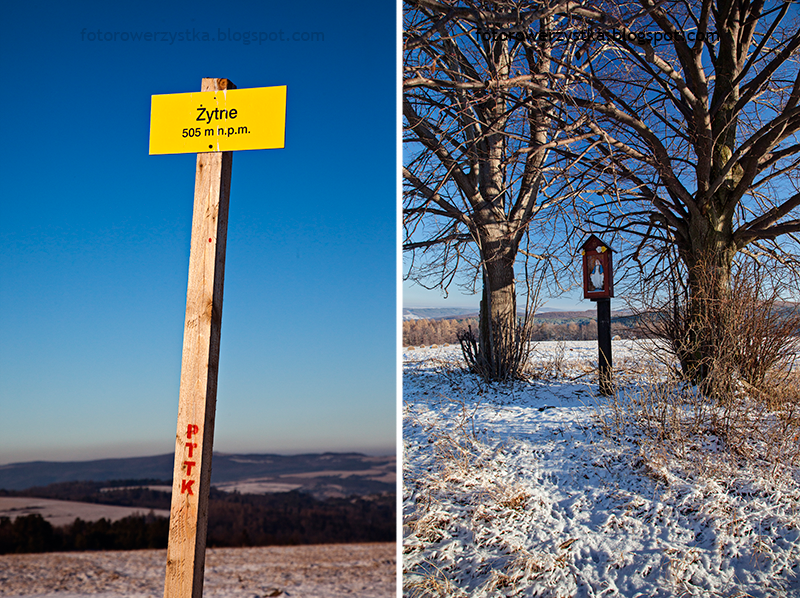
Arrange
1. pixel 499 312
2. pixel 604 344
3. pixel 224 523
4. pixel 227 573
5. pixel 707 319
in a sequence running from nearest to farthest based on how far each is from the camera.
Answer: pixel 707 319, pixel 604 344, pixel 227 573, pixel 224 523, pixel 499 312

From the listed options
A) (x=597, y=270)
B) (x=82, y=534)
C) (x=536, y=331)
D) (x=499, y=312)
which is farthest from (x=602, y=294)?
(x=82, y=534)

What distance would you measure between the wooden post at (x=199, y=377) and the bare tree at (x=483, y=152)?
129cm

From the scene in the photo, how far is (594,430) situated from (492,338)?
1.41 metres

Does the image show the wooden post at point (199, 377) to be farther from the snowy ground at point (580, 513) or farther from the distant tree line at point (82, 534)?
the distant tree line at point (82, 534)

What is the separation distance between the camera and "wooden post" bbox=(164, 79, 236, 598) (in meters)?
1.68

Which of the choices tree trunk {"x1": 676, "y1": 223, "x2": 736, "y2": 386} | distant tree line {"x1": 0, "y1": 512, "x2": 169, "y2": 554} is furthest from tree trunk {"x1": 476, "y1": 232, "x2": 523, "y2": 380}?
distant tree line {"x1": 0, "y1": 512, "x2": 169, "y2": 554}

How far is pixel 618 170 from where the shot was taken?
3123 millimetres

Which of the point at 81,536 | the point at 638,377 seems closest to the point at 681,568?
the point at 638,377

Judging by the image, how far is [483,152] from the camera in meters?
3.89

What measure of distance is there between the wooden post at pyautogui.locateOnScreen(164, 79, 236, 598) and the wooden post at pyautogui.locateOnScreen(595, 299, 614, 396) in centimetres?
210

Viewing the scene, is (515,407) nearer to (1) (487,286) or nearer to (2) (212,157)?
(1) (487,286)

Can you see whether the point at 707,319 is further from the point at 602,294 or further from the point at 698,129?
the point at 698,129

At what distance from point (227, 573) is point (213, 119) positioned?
3.08 m

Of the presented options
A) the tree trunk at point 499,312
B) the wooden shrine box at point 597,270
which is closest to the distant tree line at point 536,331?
the wooden shrine box at point 597,270
